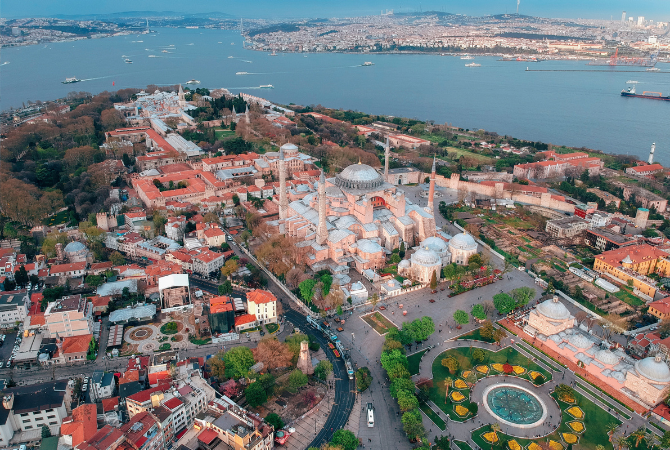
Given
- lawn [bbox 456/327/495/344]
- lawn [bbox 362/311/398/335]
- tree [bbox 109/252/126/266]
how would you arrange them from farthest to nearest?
tree [bbox 109/252/126/266]
lawn [bbox 362/311/398/335]
lawn [bbox 456/327/495/344]

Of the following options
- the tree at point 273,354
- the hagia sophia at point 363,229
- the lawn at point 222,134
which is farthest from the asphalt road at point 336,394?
the lawn at point 222,134

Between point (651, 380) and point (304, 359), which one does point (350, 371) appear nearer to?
point (304, 359)

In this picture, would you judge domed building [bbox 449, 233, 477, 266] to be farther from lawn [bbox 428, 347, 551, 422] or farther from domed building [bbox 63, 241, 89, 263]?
domed building [bbox 63, 241, 89, 263]

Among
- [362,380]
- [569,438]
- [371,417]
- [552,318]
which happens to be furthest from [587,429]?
[362,380]

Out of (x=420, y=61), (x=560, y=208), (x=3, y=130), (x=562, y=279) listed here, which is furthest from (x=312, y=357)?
(x=420, y=61)

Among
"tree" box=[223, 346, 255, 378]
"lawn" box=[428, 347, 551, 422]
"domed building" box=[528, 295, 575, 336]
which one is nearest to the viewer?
"lawn" box=[428, 347, 551, 422]

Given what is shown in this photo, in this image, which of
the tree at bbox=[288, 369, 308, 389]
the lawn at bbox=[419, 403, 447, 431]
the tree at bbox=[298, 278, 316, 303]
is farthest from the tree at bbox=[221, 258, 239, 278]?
the lawn at bbox=[419, 403, 447, 431]
